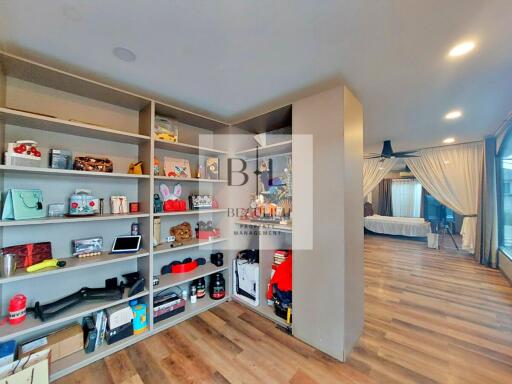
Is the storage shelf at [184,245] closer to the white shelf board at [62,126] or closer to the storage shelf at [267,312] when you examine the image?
the storage shelf at [267,312]

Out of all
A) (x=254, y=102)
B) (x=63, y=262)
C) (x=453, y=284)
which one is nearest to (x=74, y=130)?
(x=63, y=262)

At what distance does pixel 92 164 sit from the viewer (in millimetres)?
Answer: 1630

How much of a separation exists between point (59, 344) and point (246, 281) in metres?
1.59

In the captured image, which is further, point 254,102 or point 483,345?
point 254,102

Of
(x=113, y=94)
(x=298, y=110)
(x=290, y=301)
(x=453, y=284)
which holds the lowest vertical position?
(x=453, y=284)

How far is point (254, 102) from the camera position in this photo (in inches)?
80.0

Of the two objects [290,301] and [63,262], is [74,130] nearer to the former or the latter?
[63,262]

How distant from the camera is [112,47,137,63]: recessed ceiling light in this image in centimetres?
129

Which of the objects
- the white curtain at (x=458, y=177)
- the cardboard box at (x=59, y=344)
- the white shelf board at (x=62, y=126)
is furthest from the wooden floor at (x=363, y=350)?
the white curtain at (x=458, y=177)

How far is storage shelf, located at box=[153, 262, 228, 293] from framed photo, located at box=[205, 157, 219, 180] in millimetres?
1093

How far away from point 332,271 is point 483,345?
1538 mm

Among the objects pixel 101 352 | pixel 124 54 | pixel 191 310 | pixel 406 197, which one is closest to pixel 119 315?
pixel 101 352

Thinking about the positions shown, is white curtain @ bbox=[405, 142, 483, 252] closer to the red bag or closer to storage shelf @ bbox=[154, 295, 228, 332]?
storage shelf @ bbox=[154, 295, 228, 332]

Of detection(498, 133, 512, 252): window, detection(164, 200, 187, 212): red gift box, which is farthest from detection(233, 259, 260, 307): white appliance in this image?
detection(498, 133, 512, 252): window
